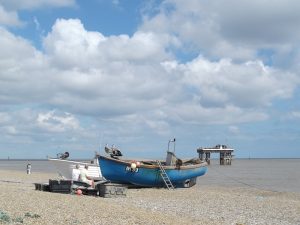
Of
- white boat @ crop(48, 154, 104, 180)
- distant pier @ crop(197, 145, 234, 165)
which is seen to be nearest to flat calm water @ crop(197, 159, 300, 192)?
white boat @ crop(48, 154, 104, 180)

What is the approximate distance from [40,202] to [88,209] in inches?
78.6

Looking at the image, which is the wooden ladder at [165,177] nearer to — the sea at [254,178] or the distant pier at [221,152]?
the sea at [254,178]

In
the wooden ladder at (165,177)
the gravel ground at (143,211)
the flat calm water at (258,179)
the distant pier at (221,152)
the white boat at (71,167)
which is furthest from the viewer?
the distant pier at (221,152)

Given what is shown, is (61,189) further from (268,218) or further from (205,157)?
(205,157)

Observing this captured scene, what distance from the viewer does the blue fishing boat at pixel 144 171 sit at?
27969mm

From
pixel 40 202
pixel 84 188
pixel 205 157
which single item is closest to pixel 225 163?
pixel 205 157

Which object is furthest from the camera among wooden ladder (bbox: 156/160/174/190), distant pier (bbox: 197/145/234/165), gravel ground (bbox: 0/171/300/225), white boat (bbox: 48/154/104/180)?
distant pier (bbox: 197/145/234/165)

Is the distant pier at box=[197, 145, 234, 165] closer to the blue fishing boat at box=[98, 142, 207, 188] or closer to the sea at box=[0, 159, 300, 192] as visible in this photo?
the sea at box=[0, 159, 300, 192]

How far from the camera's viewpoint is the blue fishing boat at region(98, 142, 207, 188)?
2797 cm

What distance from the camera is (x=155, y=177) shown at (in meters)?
28.6

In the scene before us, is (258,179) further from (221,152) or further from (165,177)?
(221,152)

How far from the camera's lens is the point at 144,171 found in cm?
2825

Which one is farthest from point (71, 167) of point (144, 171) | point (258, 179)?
point (258, 179)

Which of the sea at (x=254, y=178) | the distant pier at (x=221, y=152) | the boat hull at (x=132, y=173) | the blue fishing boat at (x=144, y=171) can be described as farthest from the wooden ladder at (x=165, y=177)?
the distant pier at (x=221, y=152)
